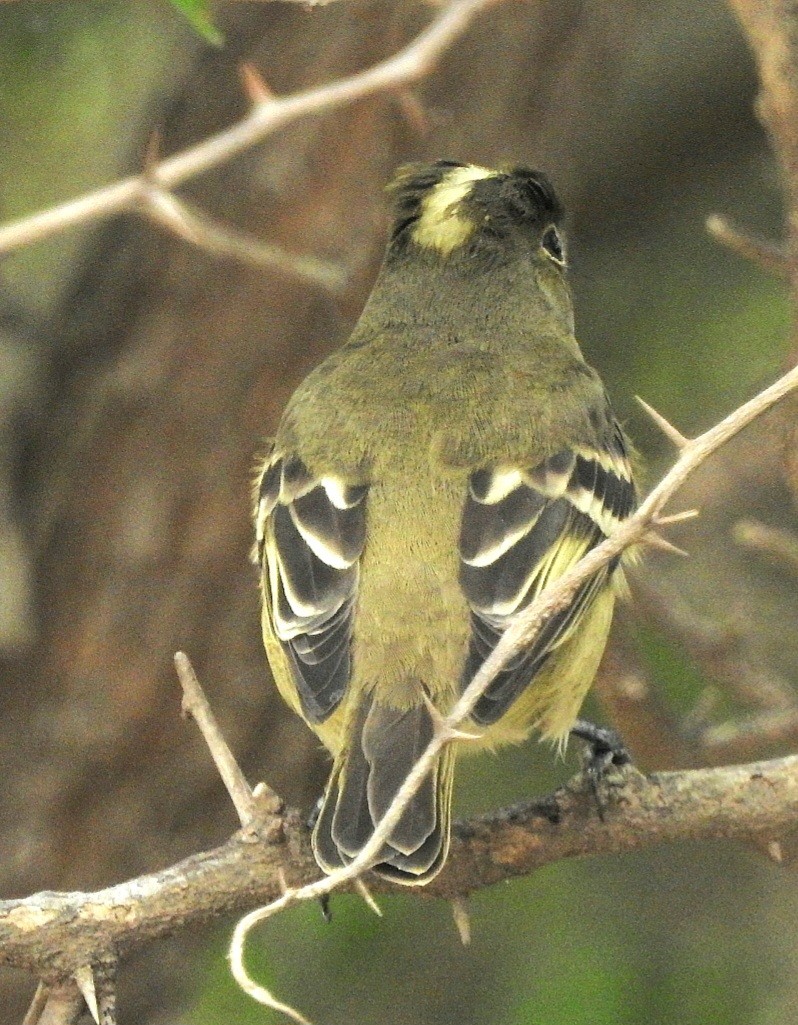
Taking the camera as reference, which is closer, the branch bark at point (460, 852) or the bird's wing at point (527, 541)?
the branch bark at point (460, 852)

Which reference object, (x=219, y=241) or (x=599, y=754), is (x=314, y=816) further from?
(x=219, y=241)

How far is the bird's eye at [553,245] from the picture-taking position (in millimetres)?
5172

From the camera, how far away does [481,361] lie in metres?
4.71

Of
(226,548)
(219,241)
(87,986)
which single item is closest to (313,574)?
(219,241)

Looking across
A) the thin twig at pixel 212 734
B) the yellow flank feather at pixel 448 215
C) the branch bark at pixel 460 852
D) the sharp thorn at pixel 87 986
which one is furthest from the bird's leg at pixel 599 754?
the yellow flank feather at pixel 448 215

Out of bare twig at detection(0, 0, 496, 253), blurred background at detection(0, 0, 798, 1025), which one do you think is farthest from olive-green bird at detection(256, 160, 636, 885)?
bare twig at detection(0, 0, 496, 253)

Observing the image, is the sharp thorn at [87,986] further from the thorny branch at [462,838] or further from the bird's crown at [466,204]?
the bird's crown at [466,204]

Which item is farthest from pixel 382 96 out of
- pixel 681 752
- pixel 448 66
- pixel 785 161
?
pixel 681 752

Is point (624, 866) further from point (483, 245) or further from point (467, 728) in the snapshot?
point (467, 728)

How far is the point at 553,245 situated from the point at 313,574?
162 centimetres

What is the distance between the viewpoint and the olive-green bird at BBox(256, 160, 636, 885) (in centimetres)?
370

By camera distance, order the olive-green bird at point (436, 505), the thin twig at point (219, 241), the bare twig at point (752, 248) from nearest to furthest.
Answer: the thin twig at point (219, 241), the olive-green bird at point (436, 505), the bare twig at point (752, 248)

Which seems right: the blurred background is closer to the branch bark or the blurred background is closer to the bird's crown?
the bird's crown

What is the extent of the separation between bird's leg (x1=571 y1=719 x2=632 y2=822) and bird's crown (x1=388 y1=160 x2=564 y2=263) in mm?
1469
